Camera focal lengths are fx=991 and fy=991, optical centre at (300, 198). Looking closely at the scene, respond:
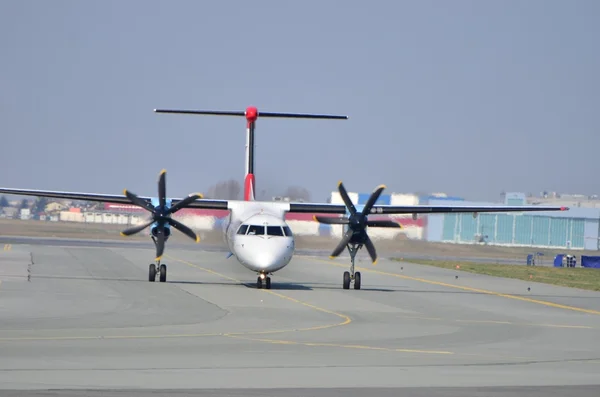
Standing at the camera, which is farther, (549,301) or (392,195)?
(392,195)

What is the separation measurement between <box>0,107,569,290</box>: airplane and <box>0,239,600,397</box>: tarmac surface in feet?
3.27

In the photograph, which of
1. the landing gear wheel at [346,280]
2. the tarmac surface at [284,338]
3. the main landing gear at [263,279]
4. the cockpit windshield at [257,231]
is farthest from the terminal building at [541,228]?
the cockpit windshield at [257,231]

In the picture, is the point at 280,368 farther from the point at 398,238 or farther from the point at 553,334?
the point at 398,238

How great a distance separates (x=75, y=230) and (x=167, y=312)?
82.0m

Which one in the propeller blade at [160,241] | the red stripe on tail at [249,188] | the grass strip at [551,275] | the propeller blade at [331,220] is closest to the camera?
the propeller blade at [160,241]

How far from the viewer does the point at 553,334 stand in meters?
22.9

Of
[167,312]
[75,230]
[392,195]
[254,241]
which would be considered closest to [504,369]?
[167,312]

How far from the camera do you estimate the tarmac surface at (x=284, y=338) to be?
13961mm

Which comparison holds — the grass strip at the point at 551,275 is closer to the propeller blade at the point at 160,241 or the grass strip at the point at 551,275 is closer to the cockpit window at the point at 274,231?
the cockpit window at the point at 274,231

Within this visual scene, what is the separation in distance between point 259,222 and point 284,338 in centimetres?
1374

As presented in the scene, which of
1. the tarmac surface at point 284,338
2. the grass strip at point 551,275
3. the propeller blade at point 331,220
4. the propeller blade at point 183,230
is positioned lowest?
the grass strip at point 551,275

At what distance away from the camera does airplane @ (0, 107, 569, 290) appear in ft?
109

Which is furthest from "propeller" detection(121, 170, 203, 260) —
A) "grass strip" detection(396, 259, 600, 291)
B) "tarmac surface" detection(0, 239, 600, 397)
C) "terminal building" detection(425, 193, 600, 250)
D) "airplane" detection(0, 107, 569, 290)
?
"terminal building" detection(425, 193, 600, 250)

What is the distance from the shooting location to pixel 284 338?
20.0 metres
